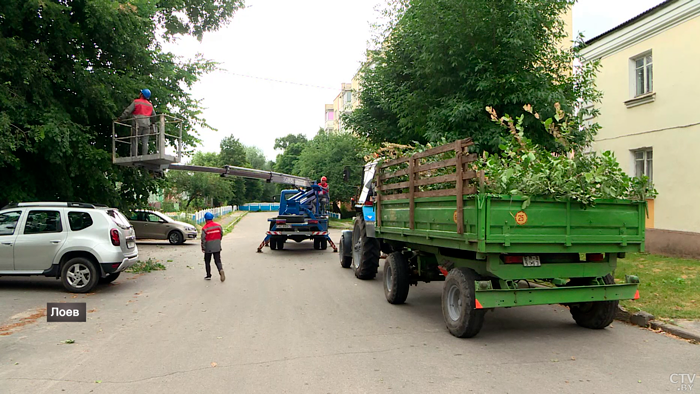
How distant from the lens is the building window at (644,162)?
47.2ft

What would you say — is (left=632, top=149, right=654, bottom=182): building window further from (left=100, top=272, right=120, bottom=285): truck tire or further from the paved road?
(left=100, top=272, right=120, bottom=285): truck tire

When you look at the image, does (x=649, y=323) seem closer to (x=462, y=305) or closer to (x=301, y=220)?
(x=462, y=305)

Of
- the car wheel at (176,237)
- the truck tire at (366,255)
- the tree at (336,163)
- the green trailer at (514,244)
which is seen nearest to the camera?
the green trailer at (514,244)

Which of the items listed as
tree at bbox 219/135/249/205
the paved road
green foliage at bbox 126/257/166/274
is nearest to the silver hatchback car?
green foliage at bbox 126/257/166/274

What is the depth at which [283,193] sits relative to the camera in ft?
64.8

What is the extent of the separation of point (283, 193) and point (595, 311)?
14.4 m

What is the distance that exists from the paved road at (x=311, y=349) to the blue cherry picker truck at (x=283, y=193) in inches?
179

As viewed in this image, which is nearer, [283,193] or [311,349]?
[311,349]

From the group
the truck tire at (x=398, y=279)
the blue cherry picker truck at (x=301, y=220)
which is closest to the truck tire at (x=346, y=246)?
the blue cherry picker truck at (x=301, y=220)

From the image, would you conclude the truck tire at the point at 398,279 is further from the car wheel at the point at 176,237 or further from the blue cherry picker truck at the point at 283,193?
the car wheel at the point at 176,237

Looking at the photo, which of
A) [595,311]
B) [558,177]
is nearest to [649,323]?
[595,311]

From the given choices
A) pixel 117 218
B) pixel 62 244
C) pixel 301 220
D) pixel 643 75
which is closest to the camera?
pixel 62 244

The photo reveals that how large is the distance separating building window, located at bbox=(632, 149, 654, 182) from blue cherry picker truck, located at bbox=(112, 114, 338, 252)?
1018 centimetres

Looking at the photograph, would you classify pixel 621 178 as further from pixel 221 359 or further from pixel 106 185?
pixel 106 185
